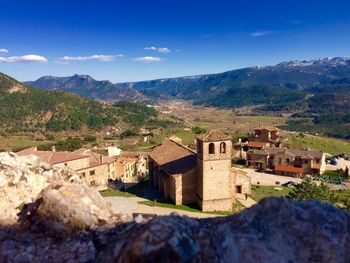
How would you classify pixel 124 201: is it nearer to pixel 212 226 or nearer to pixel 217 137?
pixel 217 137

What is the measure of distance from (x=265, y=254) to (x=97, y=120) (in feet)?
490

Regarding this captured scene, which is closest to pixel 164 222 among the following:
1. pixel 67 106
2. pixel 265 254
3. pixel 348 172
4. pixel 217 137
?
pixel 265 254

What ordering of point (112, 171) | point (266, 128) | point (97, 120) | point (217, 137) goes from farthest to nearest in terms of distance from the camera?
1. point (97, 120)
2. point (266, 128)
3. point (112, 171)
4. point (217, 137)

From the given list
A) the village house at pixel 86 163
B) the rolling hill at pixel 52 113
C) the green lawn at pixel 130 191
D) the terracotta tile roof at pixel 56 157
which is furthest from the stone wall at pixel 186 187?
the rolling hill at pixel 52 113

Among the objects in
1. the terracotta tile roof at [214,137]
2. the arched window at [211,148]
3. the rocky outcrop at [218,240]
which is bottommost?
the arched window at [211,148]

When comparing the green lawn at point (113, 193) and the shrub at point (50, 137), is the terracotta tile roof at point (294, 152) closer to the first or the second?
the green lawn at point (113, 193)

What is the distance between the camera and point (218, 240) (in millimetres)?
7895

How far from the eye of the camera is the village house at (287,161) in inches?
2931

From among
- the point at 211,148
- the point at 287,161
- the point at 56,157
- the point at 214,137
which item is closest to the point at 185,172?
the point at 211,148

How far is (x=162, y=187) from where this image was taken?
4603 cm

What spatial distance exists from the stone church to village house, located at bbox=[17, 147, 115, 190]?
32.3 ft

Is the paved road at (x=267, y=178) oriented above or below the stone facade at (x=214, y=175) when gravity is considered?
below

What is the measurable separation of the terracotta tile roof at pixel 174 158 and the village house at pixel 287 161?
3257 centimetres

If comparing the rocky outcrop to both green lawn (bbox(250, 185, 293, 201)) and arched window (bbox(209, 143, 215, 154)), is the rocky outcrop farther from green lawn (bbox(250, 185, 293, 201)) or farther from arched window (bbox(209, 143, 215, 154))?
green lawn (bbox(250, 185, 293, 201))
